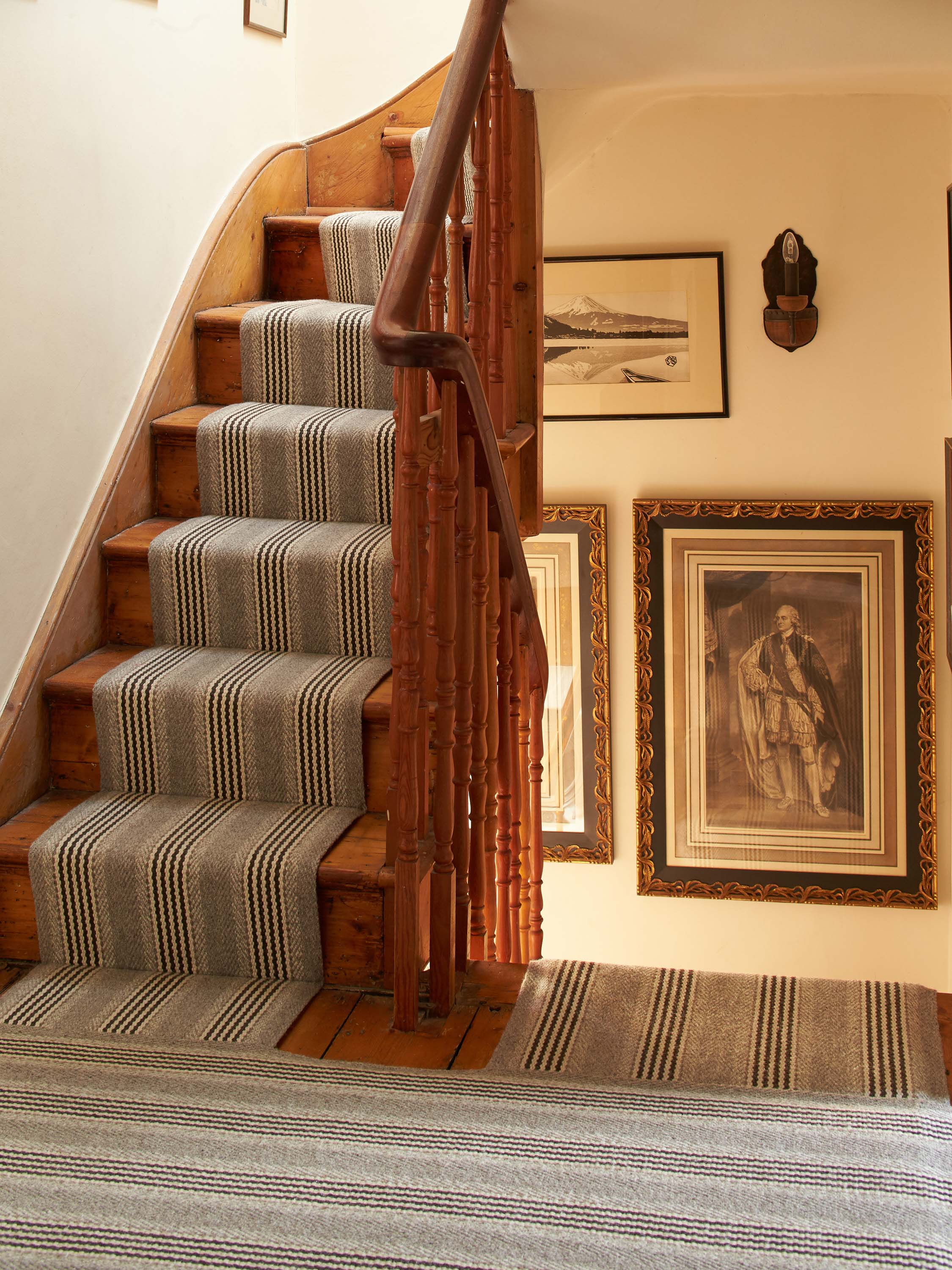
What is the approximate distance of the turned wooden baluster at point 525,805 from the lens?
2.34 m

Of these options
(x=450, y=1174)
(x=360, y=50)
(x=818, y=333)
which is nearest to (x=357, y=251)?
(x=360, y=50)

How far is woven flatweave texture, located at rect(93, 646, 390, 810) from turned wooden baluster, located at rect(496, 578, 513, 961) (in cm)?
22

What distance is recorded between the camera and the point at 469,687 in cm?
179

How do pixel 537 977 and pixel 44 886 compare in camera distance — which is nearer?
pixel 537 977

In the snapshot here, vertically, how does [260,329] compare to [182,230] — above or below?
below

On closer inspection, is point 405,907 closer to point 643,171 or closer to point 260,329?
point 260,329

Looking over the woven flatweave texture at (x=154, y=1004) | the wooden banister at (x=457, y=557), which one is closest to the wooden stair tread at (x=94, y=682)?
the wooden banister at (x=457, y=557)

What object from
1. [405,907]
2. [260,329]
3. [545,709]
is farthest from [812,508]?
[405,907]

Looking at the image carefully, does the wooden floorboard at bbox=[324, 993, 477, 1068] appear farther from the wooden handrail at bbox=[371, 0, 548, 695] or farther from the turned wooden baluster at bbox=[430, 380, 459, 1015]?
the wooden handrail at bbox=[371, 0, 548, 695]

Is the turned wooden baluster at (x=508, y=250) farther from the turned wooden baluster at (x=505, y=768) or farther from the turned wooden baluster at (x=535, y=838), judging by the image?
the turned wooden baluster at (x=535, y=838)

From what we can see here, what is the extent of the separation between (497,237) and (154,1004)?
142cm

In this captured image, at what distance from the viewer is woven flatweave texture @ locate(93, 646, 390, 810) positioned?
204cm

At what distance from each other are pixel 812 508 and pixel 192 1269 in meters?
3.06

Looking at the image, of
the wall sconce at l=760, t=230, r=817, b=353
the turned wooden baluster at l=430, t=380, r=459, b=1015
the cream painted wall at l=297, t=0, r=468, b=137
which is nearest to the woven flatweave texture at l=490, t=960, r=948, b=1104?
the turned wooden baluster at l=430, t=380, r=459, b=1015
